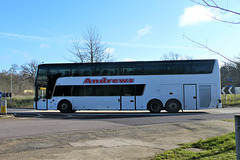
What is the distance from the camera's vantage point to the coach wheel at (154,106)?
1779cm

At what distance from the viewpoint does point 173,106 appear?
17.6 m

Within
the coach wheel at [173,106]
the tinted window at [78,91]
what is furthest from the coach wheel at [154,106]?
the tinted window at [78,91]

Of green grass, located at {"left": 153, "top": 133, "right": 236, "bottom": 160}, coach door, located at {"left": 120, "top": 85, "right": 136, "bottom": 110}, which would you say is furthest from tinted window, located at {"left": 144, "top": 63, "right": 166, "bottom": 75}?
green grass, located at {"left": 153, "top": 133, "right": 236, "bottom": 160}

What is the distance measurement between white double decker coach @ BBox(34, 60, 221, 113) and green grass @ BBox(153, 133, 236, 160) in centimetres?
1134

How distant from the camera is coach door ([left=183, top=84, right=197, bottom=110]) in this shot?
688 inches

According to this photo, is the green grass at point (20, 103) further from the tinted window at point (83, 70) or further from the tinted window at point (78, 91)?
the tinted window at point (83, 70)

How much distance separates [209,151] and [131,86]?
505 inches

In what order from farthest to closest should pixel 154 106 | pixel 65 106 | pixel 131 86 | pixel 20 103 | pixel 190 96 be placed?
1. pixel 20 103
2. pixel 65 106
3. pixel 131 86
4. pixel 154 106
5. pixel 190 96

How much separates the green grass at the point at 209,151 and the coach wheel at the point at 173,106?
11.2 metres

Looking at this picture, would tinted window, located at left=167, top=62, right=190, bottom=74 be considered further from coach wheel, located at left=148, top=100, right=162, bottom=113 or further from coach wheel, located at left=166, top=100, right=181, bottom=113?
coach wheel, located at left=148, top=100, right=162, bottom=113

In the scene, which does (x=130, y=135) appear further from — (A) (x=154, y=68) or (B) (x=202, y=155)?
(A) (x=154, y=68)

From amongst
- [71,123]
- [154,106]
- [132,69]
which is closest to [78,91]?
[132,69]

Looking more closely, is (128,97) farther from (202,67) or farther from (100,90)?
(202,67)

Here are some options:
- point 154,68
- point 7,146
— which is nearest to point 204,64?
point 154,68
